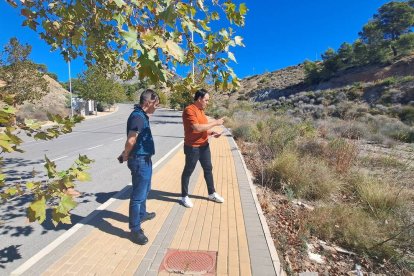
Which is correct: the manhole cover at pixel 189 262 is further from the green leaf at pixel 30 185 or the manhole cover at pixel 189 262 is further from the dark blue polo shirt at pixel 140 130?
the green leaf at pixel 30 185

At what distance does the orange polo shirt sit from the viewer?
214 inches

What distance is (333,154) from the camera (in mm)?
9398

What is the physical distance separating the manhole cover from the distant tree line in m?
53.2

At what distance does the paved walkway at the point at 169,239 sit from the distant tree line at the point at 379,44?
51536 millimetres

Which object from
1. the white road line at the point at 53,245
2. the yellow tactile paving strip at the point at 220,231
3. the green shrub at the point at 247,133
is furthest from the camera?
the green shrub at the point at 247,133

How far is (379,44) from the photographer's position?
2088 inches

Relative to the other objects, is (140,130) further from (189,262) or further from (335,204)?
(335,204)

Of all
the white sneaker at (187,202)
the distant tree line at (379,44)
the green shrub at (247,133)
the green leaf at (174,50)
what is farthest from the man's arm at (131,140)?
the distant tree line at (379,44)

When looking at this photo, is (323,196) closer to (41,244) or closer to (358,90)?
(41,244)

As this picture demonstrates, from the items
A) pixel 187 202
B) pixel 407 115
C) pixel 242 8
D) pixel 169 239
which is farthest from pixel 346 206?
pixel 407 115

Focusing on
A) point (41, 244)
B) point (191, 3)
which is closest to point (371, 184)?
point (191, 3)

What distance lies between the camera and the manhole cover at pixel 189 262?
12.4 feet

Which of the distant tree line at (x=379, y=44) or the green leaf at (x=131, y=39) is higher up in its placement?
the distant tree line at (x=379, y=44)

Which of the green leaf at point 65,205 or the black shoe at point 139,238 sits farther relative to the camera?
the black shoe at point 139,238
